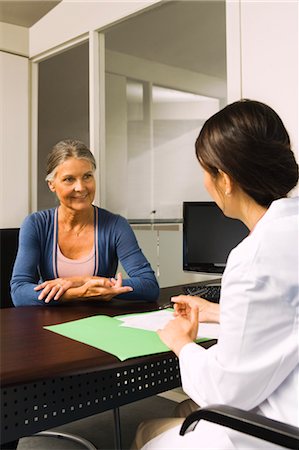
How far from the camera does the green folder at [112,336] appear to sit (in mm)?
1285

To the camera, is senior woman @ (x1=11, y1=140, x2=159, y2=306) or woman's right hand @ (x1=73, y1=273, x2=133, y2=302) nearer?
woman's right hand @ (x1=73, y1=273, x2=133, y2=302)

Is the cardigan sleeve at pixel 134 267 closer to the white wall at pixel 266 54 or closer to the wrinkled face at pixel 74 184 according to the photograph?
the wrinkled face at pixel 74 184

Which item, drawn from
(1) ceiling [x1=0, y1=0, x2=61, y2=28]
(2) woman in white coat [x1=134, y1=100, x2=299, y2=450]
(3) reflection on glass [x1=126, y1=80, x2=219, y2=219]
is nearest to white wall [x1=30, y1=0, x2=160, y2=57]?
(1) ceiling [x1=0, y1=0, x2=61, y2=28]

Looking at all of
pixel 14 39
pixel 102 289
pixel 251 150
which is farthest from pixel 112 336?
pixel 14 39

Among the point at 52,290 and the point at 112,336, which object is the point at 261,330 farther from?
the point at 52,290

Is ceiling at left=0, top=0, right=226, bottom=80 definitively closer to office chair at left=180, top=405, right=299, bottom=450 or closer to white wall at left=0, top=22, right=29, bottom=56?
white wall at left=0, top=22, right=29, bottom=56

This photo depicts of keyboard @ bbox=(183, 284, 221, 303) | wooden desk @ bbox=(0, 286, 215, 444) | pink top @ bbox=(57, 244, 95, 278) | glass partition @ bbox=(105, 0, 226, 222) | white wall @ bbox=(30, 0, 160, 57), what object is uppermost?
white wall @ bbox=(30, 0, 160, 57)

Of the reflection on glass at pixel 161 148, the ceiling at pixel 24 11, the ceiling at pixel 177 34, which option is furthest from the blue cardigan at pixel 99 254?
the ceiling at pixel 24 11

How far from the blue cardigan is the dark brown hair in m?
1.05

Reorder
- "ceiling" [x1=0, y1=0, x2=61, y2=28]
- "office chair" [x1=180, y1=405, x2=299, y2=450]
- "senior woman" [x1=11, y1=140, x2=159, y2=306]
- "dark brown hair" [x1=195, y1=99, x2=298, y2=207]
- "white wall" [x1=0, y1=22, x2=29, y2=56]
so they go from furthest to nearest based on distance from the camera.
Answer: "white wall" [x1=0, y1=22, x2=29, y2=56], "ceiling" [x1=0, y1=0, x2=61, y2=28], "senior woman" [x1=11, y1=140, x2=159, y2=306], "dark brown hair" [x1=195, y1=99, x2=298, y2=207], "office chair" [x1=180, y1=405, x2=299, y2=450]

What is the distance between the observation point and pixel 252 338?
0.94 metres

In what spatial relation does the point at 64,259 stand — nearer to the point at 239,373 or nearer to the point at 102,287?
the point at 102,287

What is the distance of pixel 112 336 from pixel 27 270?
860 mm

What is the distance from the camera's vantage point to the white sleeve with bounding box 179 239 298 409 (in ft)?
3.07
